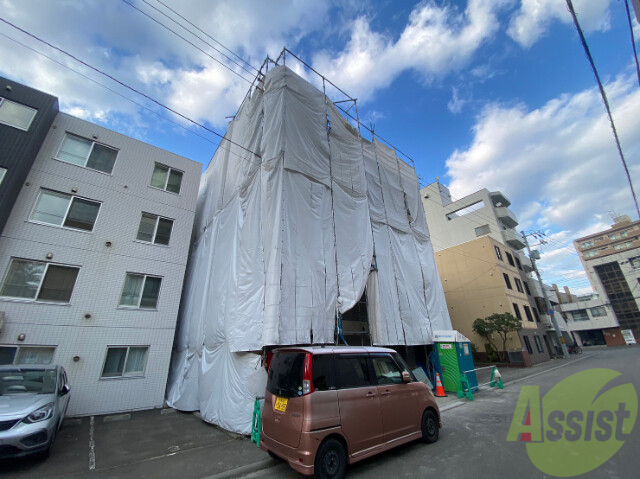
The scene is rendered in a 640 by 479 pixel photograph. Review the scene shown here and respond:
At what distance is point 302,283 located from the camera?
23.8 ft

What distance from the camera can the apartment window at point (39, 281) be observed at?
809cm

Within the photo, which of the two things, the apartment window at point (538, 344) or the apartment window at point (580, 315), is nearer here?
the apartment window at point (538, 344)

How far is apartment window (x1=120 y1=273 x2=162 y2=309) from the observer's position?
9.72 m

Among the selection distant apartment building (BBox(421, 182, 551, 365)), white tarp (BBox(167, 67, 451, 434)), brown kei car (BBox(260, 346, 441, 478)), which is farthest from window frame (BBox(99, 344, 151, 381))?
distant apartment building (BBox(421, 182, 551, 365))

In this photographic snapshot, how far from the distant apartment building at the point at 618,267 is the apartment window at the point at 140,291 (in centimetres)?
5820

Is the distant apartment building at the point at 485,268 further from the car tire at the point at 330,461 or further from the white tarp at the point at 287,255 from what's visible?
the car tire at the point at 330,461

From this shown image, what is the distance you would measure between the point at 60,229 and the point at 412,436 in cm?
1216

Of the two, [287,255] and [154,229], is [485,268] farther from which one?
[154,229]

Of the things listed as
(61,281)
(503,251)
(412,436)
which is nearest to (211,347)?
(61,281)

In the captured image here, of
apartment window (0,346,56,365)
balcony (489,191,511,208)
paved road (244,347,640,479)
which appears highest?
balcony (489,191,511,208)

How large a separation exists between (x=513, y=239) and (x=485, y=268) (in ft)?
25.3

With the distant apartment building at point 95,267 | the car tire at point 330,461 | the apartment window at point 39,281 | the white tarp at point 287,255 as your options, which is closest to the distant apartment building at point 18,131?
the distant apartment building at point 95,267

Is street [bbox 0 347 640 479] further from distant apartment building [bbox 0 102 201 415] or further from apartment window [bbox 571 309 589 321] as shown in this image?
apartment window [bbox 571 309 589 321]

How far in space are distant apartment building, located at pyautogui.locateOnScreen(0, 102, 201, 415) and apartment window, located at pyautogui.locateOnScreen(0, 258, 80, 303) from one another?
0.03 meters
